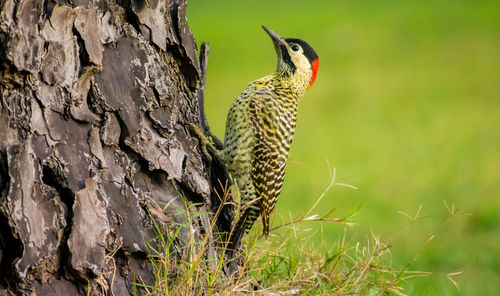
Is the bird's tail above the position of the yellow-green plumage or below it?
below

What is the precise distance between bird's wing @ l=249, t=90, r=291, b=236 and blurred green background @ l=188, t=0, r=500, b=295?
130mm

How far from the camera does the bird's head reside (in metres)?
4.71

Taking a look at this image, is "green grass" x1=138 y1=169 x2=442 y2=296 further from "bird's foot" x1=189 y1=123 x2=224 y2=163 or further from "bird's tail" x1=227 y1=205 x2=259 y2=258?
"bird's foot" x1=189 y1=123 x2=224 y2=163

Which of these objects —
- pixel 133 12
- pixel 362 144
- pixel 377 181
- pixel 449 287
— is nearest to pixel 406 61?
pixel 362 144

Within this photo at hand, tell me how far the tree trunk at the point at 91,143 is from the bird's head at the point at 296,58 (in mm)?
1391

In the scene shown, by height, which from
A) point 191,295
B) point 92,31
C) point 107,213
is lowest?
point 191,295

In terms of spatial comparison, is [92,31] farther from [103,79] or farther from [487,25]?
[487,25]

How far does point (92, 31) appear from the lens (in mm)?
2939

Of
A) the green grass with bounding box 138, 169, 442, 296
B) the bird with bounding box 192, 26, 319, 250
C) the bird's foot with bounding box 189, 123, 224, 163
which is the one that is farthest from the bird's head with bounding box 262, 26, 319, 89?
the green grass with bounding box 138, 169, 442, 296

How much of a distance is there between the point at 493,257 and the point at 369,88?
24.4ft

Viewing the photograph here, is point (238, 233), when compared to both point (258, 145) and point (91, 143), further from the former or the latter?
point (91, 143)

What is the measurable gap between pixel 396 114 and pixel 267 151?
25.9 feet

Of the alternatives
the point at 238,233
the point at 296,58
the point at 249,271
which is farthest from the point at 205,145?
the point at 296,58

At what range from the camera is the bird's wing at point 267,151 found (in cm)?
414
